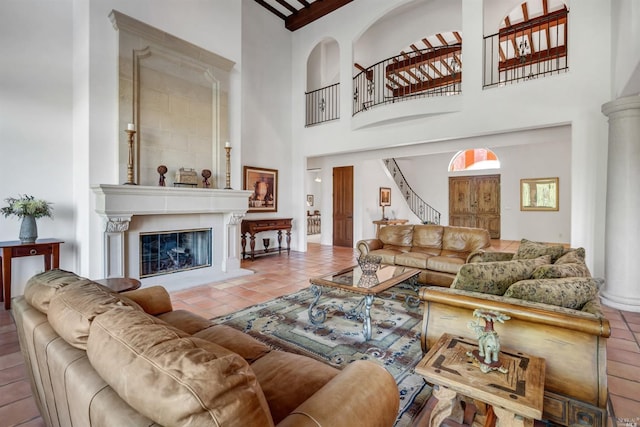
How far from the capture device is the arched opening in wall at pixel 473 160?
10.5 m

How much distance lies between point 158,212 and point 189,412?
158 inches

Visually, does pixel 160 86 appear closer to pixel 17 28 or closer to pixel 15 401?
pixel 17 28

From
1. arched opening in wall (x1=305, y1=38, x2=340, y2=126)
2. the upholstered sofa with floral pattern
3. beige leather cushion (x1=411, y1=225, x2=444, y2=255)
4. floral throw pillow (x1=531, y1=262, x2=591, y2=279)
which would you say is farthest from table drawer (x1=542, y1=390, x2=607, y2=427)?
arched opening in wall (x1=305, y1=38, x2=340, y2=126)

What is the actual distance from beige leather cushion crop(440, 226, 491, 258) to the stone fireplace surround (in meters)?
3.28

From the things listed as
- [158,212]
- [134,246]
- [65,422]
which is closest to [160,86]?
[158,212]

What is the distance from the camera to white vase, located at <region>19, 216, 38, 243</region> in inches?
135

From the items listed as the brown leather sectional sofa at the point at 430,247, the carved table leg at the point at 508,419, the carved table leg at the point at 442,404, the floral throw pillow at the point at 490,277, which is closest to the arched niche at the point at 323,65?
the brown leather sectional sofa at the point at 430,247

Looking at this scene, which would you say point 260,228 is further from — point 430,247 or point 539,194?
point 539,194

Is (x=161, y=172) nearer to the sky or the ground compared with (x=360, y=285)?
nearer to the sky

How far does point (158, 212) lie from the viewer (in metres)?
4.17

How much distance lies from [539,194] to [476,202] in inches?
70.0

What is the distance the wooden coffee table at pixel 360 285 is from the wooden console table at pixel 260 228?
3.29m

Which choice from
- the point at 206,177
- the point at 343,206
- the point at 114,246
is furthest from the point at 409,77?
the point at 114,246

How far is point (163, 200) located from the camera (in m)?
4.21
